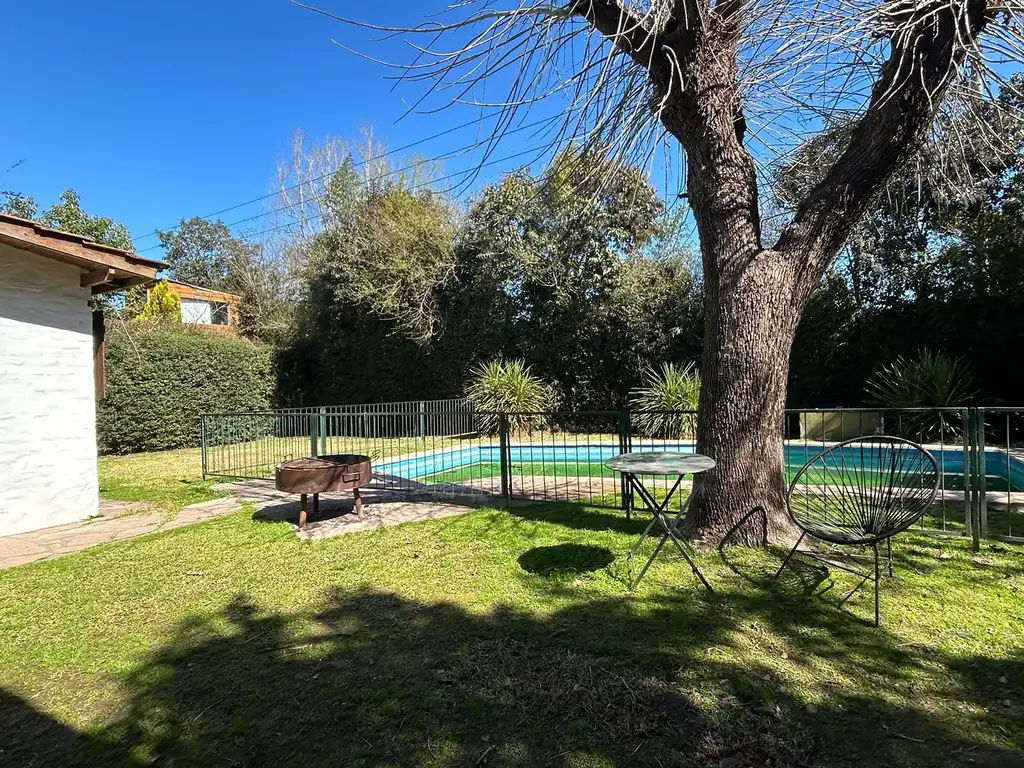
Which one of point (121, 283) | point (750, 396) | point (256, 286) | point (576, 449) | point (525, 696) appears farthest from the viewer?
point (256, 286)

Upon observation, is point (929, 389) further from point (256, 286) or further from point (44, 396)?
point (256, 286)

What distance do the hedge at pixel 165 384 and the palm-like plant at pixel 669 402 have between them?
9.87 metres

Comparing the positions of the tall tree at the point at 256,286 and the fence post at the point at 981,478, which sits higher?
the tall tree at the point at 256,286

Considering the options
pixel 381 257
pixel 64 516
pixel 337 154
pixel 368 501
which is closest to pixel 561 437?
pixel 368 501

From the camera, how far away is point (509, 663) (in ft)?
8.88

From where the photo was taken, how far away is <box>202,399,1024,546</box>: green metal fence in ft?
15.5

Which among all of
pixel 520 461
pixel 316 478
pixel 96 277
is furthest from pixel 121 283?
pixel 520 461

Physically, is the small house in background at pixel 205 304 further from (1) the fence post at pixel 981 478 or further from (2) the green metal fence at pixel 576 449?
(1) the fence post at pixel 981 478

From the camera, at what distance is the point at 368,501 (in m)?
6.66

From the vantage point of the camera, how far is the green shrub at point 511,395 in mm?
12414

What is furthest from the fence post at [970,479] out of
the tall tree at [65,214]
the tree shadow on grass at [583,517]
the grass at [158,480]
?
the tall tree at [65,214]

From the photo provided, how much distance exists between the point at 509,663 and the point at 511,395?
32.8 feet

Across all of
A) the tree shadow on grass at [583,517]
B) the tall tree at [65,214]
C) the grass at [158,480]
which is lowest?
the grass at [158,480]

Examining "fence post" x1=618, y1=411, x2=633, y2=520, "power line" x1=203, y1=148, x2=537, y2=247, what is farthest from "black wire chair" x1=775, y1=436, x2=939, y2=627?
"power line" x1=203, y1=148, x2=537, y2=247
